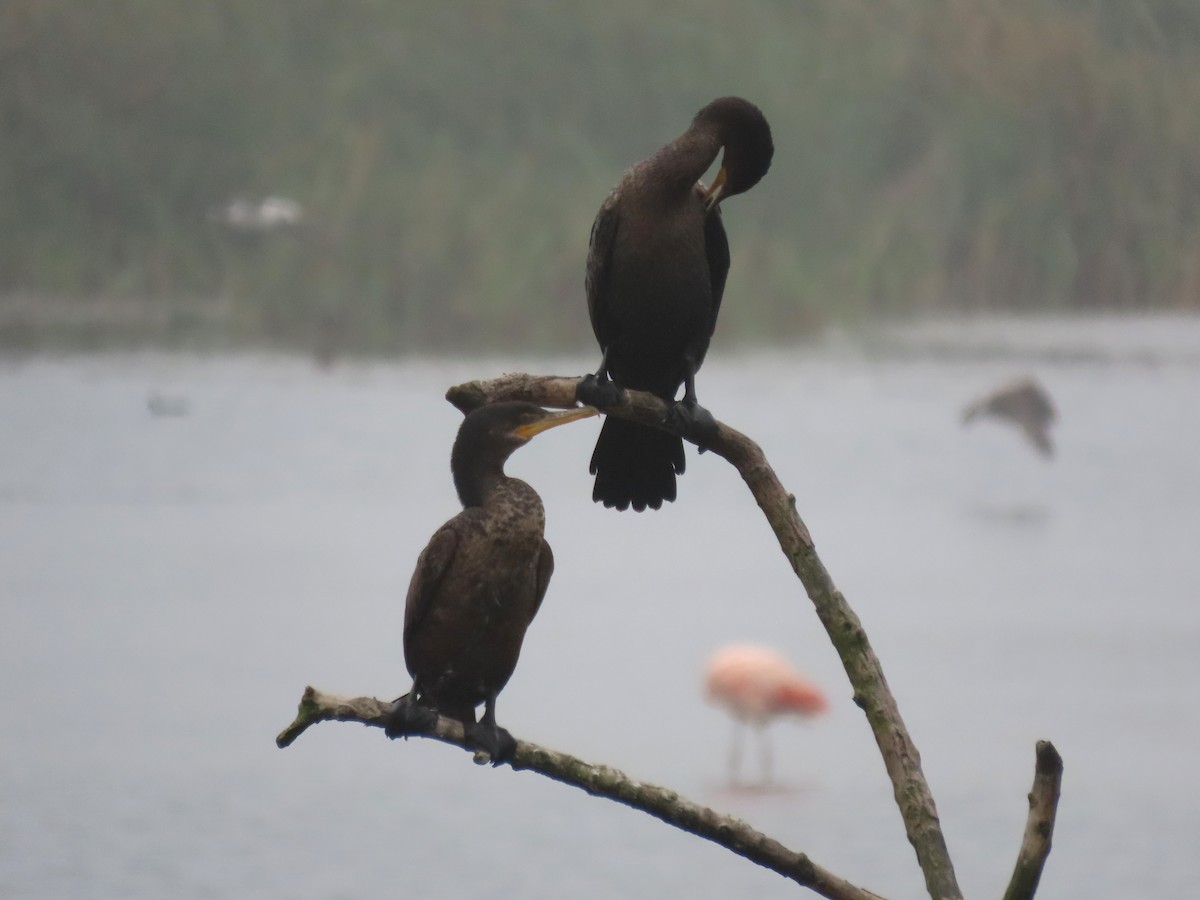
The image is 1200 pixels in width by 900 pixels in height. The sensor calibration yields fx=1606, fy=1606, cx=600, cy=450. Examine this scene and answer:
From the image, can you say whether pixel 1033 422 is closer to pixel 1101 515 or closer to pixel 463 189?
pixel 1101 515

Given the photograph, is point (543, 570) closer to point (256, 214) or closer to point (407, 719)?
point (407, 719)

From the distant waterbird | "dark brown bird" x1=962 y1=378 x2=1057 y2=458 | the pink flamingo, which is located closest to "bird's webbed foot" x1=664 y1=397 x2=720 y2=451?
the pink flamingo

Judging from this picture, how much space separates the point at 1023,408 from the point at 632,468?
144 inches

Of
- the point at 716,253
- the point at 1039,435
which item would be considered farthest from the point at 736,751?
the point at 716,253

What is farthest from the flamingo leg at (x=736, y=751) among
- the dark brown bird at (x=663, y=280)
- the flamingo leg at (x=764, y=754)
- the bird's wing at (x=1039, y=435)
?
the dark brown bird at (x=663, y=280)

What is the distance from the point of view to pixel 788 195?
4719mm

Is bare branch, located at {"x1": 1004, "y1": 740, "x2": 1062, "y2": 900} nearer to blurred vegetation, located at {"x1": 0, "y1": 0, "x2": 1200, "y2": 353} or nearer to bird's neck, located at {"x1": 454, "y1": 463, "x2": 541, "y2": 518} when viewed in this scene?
bird's neck, located at {"x1": 454, "y1": 463, "x2": 541, "y2": 518}

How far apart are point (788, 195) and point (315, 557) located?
1.77 metres

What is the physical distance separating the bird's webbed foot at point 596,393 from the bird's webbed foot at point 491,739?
28cm

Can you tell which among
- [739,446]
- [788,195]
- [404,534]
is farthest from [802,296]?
[739,446]

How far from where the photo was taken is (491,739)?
132cm

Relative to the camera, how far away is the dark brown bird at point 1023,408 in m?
4.97

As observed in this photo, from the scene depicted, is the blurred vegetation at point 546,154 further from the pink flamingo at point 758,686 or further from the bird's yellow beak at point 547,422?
the bird's yellow beak at point 547,422

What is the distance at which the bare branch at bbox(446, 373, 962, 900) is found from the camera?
1426 mm
